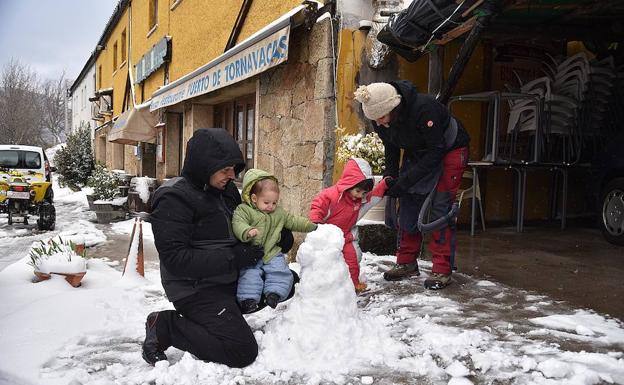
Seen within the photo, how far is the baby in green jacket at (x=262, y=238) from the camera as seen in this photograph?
2.68m

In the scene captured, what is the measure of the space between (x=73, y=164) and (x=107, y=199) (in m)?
11.5

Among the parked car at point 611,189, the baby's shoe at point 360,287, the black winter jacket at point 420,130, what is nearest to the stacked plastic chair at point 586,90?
the parked car at point 611,189

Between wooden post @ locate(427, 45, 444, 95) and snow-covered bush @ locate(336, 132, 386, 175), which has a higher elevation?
wooden post @ locate(427, 45, 444, 95)

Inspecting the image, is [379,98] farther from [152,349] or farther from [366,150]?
[152,349]

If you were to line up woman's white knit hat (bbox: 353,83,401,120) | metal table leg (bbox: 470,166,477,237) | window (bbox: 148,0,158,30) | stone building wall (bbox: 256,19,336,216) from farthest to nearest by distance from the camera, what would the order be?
1. window (bbox: 148,0,158,30)
2. metal table leg (bbox: 470,166,477,237)
3. stone building wall (bbox: 256,19,336,216)
4. woman's white knit hat (bbox: 353,83,401,120)

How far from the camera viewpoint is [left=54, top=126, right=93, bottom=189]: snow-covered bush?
67.2 ft

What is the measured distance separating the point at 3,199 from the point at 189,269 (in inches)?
325

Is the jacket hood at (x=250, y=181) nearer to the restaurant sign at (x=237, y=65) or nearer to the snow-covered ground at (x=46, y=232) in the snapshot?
the restaurant sign at (x=237, y=65)

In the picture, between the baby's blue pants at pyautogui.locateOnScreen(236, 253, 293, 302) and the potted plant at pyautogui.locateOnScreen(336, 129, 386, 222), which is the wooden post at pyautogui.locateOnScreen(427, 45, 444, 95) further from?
the baby's blue pants at pyautogui.locateOnScreen(236, 253, 293, 302)

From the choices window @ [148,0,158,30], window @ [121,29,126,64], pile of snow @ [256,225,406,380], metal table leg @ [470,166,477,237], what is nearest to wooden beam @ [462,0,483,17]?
pile of snow @ [256,225,406,380]

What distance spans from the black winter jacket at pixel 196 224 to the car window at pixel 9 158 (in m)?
9.61

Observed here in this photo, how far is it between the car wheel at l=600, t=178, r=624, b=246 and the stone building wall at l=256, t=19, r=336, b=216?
9.98ft

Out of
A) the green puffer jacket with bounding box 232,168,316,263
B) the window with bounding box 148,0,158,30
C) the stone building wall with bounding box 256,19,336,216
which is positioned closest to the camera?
the green puffer jacket with bounding box 232,168,316,263

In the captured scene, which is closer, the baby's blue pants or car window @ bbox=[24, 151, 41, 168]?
the baby's blue pants
